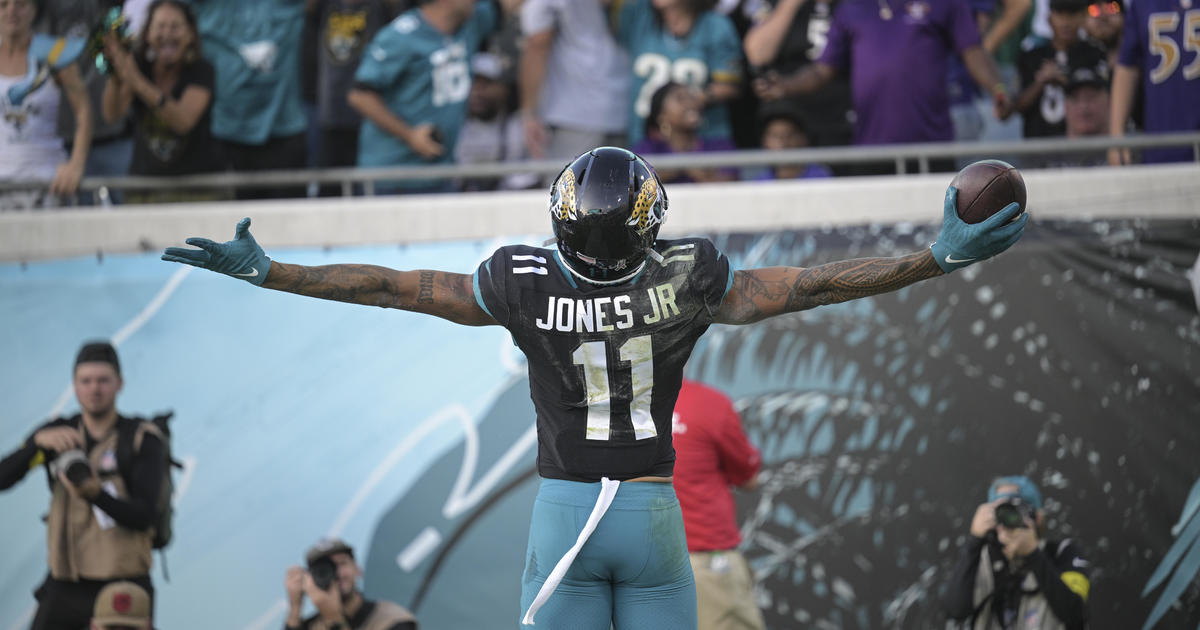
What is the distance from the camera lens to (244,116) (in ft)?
24.7

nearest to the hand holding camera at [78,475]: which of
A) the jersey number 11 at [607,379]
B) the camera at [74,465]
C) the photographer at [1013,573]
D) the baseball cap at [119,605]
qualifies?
the camera at [74,465]

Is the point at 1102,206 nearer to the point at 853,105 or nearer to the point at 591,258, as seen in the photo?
the point at 853,105

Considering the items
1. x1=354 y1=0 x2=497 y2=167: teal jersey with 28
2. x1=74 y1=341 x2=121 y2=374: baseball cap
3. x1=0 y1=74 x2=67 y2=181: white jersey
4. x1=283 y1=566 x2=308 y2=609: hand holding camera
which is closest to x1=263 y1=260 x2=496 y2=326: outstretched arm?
x1=283 y1=566 x2=308 y2=609: hand holding camera

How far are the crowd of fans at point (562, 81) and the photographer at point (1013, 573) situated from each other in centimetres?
234

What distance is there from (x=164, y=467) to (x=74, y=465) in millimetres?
396

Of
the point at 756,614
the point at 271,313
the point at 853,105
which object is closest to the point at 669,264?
the point at 756,614

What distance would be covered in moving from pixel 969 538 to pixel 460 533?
8.10 feet

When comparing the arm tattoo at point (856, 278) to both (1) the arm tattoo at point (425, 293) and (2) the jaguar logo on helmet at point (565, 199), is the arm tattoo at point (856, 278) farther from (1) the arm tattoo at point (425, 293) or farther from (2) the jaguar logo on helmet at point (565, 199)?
(1) the arm tattoo at point (425, 293)

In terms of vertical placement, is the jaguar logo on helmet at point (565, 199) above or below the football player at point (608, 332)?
above

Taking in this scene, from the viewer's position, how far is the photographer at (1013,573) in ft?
18.6

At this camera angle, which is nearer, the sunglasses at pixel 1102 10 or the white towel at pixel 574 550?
the white towel at pixel 574 550

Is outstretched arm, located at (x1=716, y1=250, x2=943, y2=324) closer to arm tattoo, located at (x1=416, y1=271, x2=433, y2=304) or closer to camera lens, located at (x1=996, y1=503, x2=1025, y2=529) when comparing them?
arm tattoo, located at (x1=416, y1=271, x2=433, y2=304)

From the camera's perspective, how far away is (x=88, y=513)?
240 inches

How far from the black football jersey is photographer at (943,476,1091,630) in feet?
8.54
